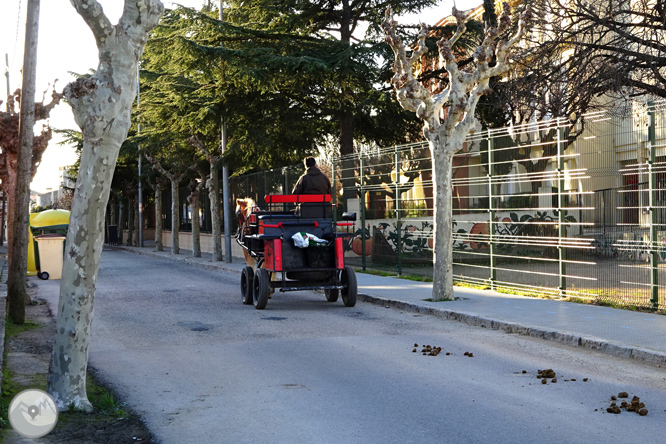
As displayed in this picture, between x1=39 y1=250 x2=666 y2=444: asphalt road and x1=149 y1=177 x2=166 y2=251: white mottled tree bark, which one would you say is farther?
x1=149 y1=177 x2=166 y2=251: white mottled tree bark

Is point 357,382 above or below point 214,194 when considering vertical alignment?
below

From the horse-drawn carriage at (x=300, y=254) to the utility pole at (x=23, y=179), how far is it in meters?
3.92

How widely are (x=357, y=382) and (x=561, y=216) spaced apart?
7.17m

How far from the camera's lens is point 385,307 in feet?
45.4

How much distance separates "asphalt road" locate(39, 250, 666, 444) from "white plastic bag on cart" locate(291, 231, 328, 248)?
4.29 ft

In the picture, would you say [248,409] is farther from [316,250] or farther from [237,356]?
[316,250]

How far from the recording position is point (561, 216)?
13.1 m

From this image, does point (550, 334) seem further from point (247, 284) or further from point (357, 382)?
point (247, 284)

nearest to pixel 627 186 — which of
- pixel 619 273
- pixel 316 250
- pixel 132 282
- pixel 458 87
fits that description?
pixel 619 273

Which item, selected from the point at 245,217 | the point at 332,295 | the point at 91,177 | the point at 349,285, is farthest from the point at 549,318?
the point at 245,217

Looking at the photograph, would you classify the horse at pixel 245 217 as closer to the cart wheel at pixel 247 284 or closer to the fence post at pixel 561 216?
the cart wheel at pixel 247 284

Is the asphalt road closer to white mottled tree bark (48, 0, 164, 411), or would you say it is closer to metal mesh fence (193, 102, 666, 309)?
white mottled tree bark (48, 0, 164, 411)

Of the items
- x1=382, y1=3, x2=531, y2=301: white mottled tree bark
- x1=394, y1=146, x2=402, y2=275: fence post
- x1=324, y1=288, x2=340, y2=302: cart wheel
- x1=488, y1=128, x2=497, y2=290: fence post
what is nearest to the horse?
x1=324, y1=288, x2=340, y2=302: cart wheel

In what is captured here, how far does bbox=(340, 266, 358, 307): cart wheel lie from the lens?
44.4 feet
